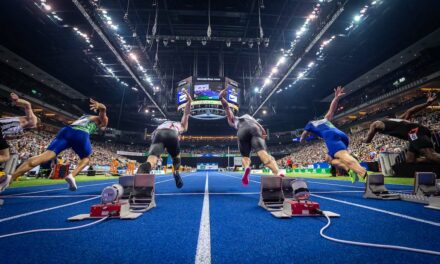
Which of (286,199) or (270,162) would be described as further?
(270,162)

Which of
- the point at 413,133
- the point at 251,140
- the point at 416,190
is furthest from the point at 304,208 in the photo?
the point at 413,133

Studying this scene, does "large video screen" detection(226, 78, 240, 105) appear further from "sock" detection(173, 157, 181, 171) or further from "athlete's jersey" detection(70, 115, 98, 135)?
"athlete's jersey" detection(70, 115, 98, 135)

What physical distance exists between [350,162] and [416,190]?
123 centimetres

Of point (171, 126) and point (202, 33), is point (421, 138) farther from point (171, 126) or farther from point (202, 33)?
point (202, 33)

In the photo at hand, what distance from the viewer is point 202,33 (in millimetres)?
15867

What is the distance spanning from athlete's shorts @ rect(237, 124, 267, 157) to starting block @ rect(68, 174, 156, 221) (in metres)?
2.26

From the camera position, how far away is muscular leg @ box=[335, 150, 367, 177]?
338 centimetres

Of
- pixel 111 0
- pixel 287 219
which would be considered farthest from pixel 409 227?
Answer: pixel 111 0

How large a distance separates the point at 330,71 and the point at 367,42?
5.79 meters

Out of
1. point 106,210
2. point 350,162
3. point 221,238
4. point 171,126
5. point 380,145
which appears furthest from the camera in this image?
point 380,145

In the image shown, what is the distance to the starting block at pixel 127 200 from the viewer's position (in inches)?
92.8

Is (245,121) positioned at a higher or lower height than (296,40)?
lower

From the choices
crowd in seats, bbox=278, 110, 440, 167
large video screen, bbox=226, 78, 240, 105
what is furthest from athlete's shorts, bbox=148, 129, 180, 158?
crowd in seats, bbox=278, 110, 440, 167

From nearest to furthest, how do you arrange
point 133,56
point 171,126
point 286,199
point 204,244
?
point 204,244
point 286,199
point 171,126
point 133,56
